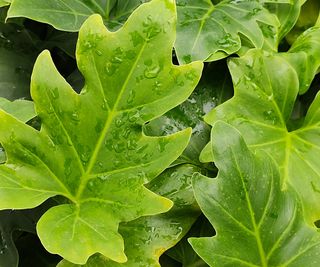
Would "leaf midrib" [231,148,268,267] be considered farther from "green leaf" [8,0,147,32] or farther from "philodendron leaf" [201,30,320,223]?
"green leaf" [8,0,147,32]

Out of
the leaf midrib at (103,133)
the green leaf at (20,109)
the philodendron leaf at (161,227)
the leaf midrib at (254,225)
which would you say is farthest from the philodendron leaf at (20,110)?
the leaf midrib at (254,225)

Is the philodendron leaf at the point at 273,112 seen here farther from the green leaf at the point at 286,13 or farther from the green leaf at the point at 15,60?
the green leaf at the point at 15,60

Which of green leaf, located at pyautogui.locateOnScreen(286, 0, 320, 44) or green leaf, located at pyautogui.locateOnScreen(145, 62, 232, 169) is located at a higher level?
green leaf, located at pyautogui.locateOnScreen(286, 0, 320, 44)

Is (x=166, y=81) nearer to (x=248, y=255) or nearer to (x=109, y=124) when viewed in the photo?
(x=109, y=124)

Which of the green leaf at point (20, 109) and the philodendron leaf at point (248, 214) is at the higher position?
the green leaf at point (20, 109)

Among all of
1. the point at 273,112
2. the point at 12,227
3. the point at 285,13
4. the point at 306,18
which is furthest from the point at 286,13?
the point at 12,227

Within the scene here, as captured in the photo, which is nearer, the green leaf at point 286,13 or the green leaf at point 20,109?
the green leaf at point 20,109

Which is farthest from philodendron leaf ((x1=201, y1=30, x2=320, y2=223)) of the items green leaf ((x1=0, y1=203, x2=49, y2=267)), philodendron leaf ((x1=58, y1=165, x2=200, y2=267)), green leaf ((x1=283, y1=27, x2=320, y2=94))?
green leaf ((x1=0, y1=203, x2=49, y2=267))
